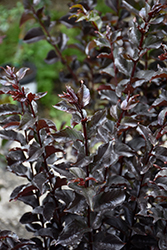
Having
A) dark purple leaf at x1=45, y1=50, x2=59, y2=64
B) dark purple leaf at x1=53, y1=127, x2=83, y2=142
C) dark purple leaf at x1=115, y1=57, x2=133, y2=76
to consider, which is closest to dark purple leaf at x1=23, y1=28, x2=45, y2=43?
dark purple leaf at x1=45, y1=50, x2=59, y2=64

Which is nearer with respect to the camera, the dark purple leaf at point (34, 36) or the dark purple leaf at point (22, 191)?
the dark purple leaf at point (22, 191)

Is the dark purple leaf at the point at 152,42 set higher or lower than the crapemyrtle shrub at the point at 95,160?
higher

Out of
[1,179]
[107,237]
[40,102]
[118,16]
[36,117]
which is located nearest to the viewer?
[36,117]

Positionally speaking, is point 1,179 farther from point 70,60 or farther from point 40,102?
point 40,102

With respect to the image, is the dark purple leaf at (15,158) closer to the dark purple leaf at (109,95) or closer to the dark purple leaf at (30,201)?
the dark purple leaf at (30,201)

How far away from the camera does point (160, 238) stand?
75 cm

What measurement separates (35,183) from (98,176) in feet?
0.48

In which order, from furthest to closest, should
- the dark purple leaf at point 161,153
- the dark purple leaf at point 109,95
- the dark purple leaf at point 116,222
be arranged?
the dark purple leaf at point 109,95 → the dark purple leaf at point 116,222 → the dark purple leaf at point 161,153

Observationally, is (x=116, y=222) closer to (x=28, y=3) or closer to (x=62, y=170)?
(x=62, y=170)

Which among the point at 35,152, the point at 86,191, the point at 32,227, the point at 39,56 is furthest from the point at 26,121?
the point at 39,56

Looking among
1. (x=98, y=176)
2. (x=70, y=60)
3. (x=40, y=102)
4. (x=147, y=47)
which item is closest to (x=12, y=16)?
(x=40, y=102)

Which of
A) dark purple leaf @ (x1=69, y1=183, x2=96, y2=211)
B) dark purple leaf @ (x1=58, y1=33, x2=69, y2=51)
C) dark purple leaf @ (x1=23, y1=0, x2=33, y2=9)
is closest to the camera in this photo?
dark purple leaf @ (x1=69, y1=183, x2=96, y2=211)

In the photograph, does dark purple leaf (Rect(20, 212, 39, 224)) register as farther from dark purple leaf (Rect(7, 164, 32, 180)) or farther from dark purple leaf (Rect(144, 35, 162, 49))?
dark purple leaf (Rect(144, 35, 162, 49))

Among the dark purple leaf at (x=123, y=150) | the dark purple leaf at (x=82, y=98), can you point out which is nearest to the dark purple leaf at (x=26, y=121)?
the dark purple leaf at (x=82, y=98)
